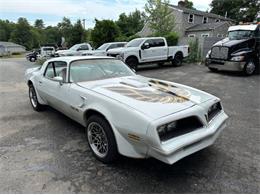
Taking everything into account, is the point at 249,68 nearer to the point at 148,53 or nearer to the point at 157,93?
the point at 148,53

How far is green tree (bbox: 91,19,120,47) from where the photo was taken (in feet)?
75.2

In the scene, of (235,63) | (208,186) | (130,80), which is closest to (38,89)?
(130,80)

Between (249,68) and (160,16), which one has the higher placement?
(160,16)

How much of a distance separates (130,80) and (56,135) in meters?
1.72

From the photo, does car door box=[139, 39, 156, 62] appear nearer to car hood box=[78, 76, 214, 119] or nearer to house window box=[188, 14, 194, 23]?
car hood box=[78, 76, 214, 119]

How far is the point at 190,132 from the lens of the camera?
2.46 m

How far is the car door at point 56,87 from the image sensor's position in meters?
3.57

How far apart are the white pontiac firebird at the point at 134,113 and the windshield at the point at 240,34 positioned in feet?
29.9

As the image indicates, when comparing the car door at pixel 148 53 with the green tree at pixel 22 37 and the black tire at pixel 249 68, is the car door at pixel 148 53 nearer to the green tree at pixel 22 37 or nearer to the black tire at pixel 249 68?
the black tire at pixel 249 68

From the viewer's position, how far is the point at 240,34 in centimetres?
1066

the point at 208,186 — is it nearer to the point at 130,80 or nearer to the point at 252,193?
the point at 252,193

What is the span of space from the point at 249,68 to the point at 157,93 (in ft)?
28.2

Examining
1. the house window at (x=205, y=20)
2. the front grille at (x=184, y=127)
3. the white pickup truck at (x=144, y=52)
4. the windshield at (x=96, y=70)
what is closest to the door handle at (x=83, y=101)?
the windshield at (x=96, y=70)

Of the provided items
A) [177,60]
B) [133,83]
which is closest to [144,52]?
[177,60]
